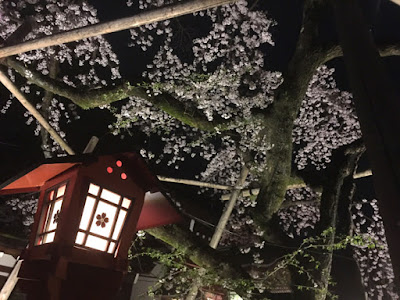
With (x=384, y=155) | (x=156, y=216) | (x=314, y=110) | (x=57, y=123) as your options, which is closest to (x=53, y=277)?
(x=156, y=216)

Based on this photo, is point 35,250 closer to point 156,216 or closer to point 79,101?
point 156,216

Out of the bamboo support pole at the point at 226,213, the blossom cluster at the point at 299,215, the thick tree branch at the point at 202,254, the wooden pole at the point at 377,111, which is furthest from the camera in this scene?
the blossom cluster at the point at 299,215

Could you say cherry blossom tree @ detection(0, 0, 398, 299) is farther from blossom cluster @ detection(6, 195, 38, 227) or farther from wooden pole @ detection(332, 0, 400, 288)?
wooden pole @ detection(332, 0, 400, 288)

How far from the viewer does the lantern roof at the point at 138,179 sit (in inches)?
159

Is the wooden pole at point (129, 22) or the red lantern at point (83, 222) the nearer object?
the wooden pole at point (129, 22)

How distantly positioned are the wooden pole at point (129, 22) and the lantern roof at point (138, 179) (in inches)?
54.9

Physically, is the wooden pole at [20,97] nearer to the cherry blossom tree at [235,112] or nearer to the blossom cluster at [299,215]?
the cherry blossom tree at [235,112]

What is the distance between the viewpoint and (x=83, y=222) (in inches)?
154

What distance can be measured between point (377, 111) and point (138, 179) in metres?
3.15

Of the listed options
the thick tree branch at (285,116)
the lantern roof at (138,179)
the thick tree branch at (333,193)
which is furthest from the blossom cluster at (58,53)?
the thick tree branch at (333,193)

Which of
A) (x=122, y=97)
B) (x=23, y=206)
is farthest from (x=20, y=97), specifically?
(x=23, y=206)

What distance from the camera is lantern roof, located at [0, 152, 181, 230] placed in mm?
4047

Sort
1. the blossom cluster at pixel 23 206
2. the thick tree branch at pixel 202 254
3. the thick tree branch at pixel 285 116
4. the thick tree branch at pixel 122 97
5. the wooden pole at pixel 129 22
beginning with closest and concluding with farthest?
the wooden pole at pixel 129 22, the thick tree branch at pixel 202 254, the thick tree branch at pixel 285 116, the thick tree branch at pixel 122 97, the blossom cluster at pixel 23 206

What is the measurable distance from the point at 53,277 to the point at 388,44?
6.08 m
